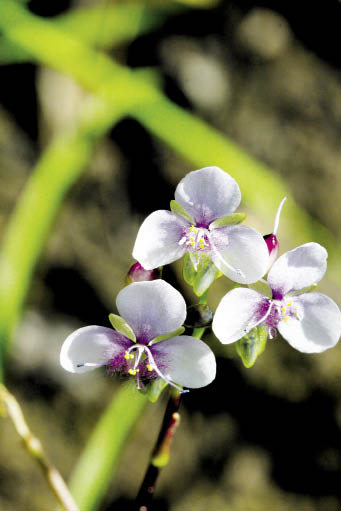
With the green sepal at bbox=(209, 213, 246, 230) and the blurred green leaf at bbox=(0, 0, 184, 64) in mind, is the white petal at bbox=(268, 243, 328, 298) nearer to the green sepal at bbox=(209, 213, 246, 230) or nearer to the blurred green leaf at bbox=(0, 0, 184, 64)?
the green sepal at bbox=(209, 213, 246, 230)

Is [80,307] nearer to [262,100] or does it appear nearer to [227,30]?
[262,100]

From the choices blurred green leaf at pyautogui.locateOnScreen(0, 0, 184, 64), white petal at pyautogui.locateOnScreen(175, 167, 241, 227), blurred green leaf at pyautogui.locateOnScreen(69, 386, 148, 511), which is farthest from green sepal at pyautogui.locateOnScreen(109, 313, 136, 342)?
blurred green leaf at pyautogui.locateOnScreen(0, 0, 184, 64)

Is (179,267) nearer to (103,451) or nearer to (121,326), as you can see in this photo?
(103,451)

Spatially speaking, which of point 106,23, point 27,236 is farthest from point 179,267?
point 106,23

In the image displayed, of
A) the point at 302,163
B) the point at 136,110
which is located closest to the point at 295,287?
the point at 136,110

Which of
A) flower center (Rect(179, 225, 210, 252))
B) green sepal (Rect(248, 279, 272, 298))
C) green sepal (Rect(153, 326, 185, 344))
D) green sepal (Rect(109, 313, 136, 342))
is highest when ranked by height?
flower center (Rect(179, 225, 210, 252))

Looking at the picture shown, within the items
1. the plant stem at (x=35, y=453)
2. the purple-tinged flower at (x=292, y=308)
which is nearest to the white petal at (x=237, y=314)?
the purple-tinged flower at (x=292, y=308)

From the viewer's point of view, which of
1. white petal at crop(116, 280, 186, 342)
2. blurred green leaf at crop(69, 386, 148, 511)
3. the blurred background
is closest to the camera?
white petal at crop(116, 280, 186, 342)
